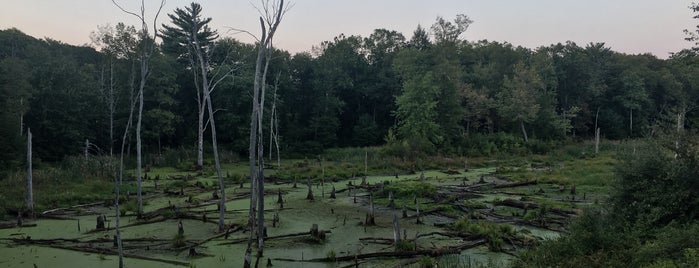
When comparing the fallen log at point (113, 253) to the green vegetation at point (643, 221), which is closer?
the green vegetation at point (643, 221)

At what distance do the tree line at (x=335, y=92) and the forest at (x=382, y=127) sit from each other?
0.20m

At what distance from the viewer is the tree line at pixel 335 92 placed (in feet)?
109

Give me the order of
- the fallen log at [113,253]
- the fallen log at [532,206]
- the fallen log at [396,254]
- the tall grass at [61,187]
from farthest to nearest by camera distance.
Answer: the tall grass at [61,187]
the fallen log at [532,206]
the fallen log at [396,254]
the fallen log at [113,253]

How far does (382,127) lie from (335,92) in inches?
257

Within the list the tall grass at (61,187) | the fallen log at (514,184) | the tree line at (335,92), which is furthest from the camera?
the tree line at (335,92)

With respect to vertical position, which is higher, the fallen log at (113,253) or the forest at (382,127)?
the forest at (382,127)

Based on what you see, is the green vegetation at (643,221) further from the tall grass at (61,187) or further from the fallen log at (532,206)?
the tall grass at (61,187)

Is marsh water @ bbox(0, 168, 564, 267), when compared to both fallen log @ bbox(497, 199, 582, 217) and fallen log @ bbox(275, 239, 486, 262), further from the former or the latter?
fallen log @ bbox(497, 199, 582, 217)

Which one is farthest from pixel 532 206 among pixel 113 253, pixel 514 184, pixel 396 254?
pixel 113 253

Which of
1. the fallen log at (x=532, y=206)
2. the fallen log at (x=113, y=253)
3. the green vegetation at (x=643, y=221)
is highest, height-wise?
the green vegetation at (x=643, y=221)

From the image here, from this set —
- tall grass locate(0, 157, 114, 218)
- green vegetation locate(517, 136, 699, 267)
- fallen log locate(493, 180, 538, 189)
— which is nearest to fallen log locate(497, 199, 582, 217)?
green vegetation locate(517, 136, 699, 267)

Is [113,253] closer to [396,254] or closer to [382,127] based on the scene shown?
[396,254]

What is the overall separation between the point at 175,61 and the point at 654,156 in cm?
3791

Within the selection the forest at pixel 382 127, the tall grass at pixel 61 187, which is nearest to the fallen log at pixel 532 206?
the forest at pixel 382 127
